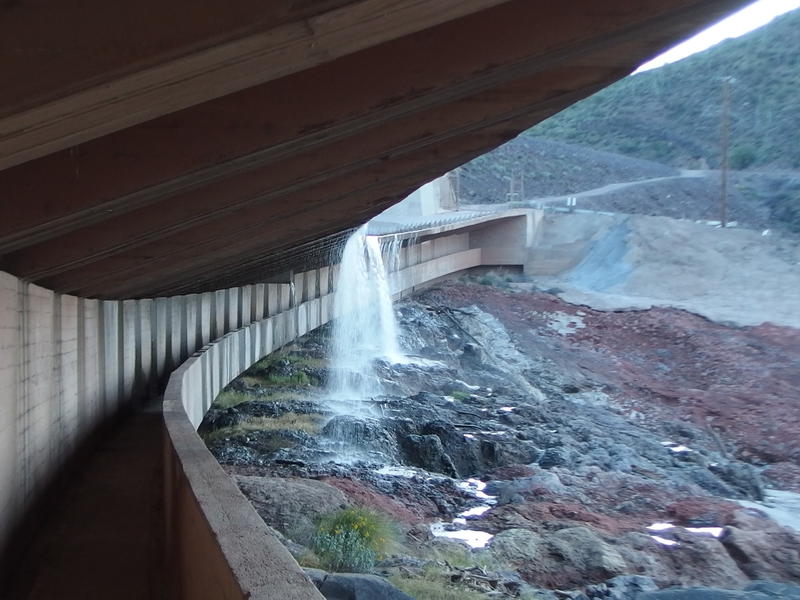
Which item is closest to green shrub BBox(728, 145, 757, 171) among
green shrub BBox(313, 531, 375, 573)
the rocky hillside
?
the rocky hillside

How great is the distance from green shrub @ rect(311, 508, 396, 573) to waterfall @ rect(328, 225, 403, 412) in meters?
20.0

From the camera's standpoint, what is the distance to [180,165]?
27.0ft

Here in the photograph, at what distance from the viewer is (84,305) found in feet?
49.0

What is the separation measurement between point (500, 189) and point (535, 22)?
3502 inches

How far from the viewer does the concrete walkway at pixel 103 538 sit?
8898 mm

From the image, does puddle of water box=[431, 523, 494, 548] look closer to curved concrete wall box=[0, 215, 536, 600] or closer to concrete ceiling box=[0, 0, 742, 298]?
curved concrete wall box=[0, 215, 536, 600]

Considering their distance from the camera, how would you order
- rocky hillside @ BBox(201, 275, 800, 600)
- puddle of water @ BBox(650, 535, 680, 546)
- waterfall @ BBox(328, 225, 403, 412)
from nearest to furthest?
rocky hillside @ BBox(201, 275, 800, 600) < puddle of water @ BBox(650, 535, 680, 546) < waterfall @ BBox(328, 225, 403, 412)

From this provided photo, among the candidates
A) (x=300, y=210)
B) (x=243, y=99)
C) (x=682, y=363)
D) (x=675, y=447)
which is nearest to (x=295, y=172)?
(x=243, y=99)

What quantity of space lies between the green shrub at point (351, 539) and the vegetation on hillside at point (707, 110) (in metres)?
90.6

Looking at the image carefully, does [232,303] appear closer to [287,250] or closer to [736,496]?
[287,250]

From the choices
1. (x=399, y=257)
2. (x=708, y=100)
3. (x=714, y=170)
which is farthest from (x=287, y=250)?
(x=708, y=100)

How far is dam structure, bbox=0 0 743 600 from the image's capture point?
5.10 m

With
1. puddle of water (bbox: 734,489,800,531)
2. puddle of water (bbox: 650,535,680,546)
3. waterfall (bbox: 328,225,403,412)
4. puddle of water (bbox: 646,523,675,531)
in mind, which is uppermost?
waterfall (bbox: 328,225,403,412)

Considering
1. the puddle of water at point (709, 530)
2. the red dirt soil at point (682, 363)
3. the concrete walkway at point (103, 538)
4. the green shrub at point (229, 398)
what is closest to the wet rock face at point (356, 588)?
the concrete walkway at point (103, 538)
